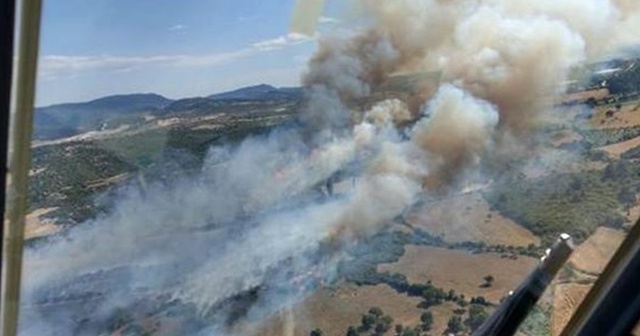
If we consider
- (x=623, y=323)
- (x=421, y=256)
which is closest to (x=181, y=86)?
(x=421, y=256)

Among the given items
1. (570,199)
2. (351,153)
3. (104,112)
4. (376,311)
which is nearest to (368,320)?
(376,311)

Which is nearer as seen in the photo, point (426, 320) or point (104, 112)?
point (104, 112)

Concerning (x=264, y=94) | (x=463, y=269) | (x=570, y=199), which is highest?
(x=264, y=94)

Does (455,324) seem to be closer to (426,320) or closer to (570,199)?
(426,320)

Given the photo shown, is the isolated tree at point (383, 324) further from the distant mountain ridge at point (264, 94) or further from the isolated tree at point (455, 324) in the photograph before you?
the distant mountain ridge at point (264, 94)

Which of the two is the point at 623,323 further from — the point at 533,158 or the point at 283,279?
the point at 283,279

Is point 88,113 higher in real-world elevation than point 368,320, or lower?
higher

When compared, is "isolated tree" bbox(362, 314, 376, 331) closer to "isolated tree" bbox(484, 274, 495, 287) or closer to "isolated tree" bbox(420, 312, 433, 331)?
"isolated tree" bbox(420, 312, 433, 331)
